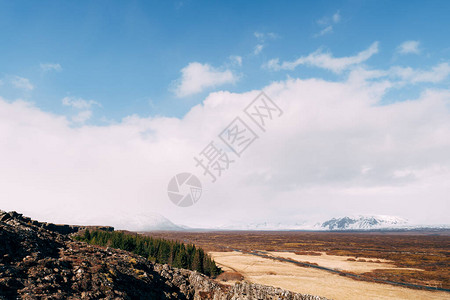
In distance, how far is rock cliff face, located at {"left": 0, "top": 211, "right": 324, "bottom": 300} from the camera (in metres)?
17.8

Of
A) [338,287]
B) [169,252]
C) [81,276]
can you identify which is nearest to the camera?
[81,276]

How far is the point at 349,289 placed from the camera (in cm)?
5547

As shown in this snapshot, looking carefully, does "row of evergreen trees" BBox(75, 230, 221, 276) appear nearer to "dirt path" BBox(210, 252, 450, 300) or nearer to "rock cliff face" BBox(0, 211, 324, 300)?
"dirt path" BBox(210, 252, 450, 300)

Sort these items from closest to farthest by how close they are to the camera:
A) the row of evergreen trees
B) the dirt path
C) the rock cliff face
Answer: the rock cliff face, the dirt path, the row of evergreen trees

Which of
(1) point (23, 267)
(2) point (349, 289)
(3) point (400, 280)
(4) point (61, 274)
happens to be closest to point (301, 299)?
(4) point (61, 274)

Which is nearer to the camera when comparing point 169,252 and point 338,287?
point 338,287

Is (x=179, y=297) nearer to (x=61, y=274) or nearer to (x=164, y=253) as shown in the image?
(x=61, y=274)

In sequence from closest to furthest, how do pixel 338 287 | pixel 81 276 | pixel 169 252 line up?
pixel 81 276, pixel 338 287, pixel 169 252

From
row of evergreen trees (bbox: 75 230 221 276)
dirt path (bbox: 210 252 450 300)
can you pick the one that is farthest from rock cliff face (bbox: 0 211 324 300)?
row of evergreen trees (bbox: 75 230 221 276)

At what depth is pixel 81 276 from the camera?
67.8ft

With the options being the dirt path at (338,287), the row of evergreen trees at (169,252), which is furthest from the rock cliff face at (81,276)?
the row of evergreen trees at (169,252)

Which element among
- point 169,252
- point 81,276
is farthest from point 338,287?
point 81,276

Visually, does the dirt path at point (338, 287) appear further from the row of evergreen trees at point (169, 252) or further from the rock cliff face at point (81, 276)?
the rock cliff face at point (81, 276)

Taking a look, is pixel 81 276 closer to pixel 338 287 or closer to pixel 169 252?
pixel 338 287
